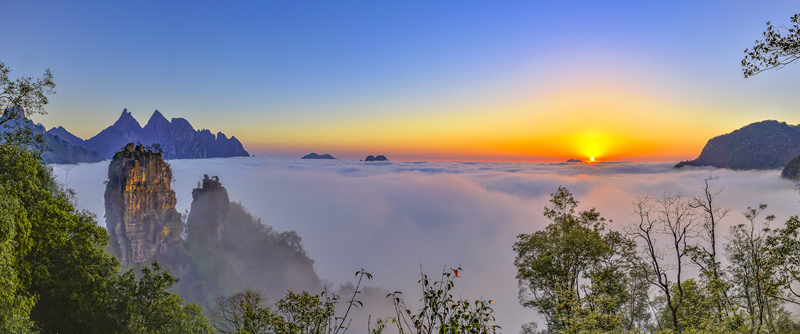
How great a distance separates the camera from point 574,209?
66.9 ft

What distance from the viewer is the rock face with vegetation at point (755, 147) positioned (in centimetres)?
8712

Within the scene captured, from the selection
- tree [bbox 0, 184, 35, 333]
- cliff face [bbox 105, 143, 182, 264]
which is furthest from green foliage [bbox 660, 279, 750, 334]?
cliff face [bbox 105, 143, 182, 264]

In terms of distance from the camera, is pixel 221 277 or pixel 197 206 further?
pixel 197 206

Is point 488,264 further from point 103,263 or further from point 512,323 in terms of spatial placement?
point 103,263

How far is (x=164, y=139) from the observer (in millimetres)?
128375

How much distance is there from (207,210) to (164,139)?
224 feet

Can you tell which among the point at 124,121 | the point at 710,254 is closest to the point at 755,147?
the point at 710,254

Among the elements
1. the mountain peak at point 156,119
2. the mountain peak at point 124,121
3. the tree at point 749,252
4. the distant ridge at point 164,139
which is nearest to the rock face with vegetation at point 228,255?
the distant ridge at point 164,139

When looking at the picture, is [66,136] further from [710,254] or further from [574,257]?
[710,254]

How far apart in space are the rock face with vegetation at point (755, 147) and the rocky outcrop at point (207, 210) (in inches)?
5442

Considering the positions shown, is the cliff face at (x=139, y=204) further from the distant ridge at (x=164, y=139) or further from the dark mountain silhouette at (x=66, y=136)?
the dark mountain silhouette at (x=66, y=136)

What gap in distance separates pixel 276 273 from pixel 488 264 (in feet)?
332

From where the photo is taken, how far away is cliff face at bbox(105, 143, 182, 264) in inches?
2212

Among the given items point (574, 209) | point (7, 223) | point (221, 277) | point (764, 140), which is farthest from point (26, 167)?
point (764, 140)
